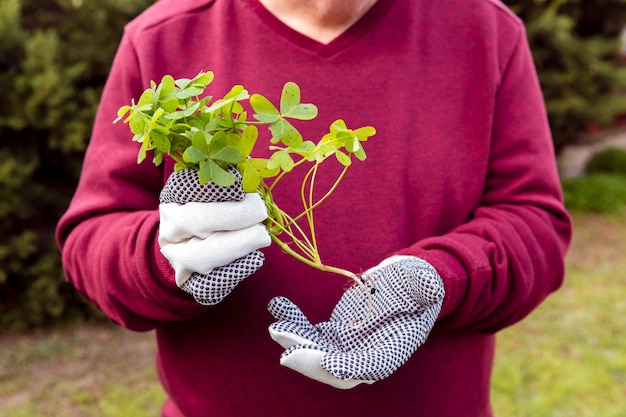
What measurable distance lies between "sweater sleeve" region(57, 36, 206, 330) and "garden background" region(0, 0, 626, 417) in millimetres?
2134

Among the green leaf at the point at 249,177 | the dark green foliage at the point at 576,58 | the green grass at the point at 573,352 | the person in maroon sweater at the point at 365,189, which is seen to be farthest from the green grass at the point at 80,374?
the dark green foliage at the point at 576,58

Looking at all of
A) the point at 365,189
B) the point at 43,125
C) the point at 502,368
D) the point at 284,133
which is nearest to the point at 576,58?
the point at 502,368

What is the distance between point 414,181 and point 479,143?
0.19 m

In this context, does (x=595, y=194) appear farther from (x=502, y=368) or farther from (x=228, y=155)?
(x=228, y=155)

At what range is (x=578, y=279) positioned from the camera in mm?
5176

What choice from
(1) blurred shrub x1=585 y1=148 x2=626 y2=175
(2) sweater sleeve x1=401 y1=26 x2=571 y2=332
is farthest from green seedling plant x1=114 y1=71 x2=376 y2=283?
(1) blurred shrub x1=585 y1=148 x2=626 y2=175

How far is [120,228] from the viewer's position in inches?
59.1

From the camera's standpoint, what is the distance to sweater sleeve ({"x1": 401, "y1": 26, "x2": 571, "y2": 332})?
147 cm

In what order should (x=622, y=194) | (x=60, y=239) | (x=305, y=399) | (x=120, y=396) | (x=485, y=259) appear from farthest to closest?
1. (x=622, y=194)
2. (x=120, y=396)
3. (x=60, y=239)
4. (x=305, y=399)
5. (x=485, y=259)

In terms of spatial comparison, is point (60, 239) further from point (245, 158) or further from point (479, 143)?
point (479, 143)

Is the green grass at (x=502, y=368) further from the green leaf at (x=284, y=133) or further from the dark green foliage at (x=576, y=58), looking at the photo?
the green leaf at (x=284, y=133)

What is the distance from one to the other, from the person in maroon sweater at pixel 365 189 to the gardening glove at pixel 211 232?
0.84 feet

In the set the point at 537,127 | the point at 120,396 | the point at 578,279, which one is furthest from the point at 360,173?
the point at 578,279

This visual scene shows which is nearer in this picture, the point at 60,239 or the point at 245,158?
the point at 245,158
